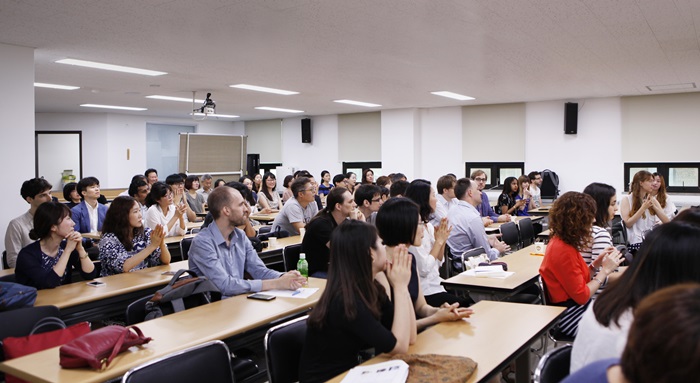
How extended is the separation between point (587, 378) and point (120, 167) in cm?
1513

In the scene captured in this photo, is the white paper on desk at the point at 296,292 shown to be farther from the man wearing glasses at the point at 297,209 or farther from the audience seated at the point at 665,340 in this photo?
the man wearing glasses at the point at 297,209

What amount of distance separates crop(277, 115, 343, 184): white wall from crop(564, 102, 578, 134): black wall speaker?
20.2 ft

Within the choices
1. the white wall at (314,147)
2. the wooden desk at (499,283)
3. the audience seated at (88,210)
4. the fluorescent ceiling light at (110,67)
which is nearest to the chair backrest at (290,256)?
the wooden desk at (499,283)

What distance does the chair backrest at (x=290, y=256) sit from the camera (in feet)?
16.3

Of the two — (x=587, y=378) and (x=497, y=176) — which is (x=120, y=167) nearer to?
(x=497, y=176)

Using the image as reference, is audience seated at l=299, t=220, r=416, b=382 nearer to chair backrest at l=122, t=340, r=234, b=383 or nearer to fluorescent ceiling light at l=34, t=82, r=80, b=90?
chair backrest at l=122, t=340, r=234, b=383

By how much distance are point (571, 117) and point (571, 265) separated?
911 centimetres

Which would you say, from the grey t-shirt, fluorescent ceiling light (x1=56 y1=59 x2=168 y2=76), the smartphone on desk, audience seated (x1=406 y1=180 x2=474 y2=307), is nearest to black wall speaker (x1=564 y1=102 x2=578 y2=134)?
the grey t-shirt

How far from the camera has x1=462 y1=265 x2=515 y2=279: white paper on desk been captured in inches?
168

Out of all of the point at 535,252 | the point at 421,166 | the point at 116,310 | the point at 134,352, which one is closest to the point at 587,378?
the point at 134,352

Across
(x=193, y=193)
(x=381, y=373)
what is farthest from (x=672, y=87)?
(x=381, y=373)

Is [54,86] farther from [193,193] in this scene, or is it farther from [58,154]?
[58,154]

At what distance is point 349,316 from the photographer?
7.82 ft

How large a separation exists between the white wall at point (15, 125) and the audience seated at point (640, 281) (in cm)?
628
